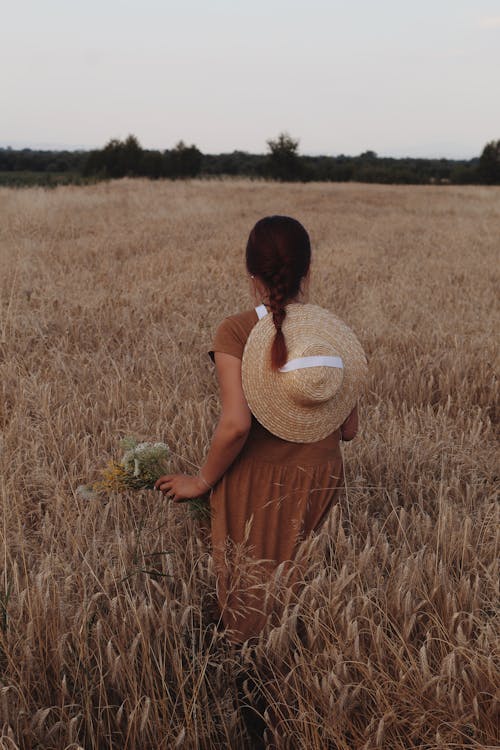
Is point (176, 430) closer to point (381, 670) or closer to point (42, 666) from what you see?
point (42, 666)

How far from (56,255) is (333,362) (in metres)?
6.41

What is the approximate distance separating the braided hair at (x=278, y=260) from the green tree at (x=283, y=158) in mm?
38969

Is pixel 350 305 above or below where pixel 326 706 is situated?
above

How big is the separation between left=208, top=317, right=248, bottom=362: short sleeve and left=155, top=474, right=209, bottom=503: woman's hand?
41cm

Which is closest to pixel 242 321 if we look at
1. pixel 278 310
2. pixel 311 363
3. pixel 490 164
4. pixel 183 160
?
pixel 278 310

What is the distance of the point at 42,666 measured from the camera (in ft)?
5.10

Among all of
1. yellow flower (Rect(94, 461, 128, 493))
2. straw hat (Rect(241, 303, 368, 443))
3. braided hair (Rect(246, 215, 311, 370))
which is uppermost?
braided hair (Rect(246, 215, 311, 370))

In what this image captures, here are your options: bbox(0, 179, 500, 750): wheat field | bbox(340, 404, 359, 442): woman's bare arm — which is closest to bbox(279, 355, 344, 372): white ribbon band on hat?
bbox(340, 404, 359, 442): woman's bare arm

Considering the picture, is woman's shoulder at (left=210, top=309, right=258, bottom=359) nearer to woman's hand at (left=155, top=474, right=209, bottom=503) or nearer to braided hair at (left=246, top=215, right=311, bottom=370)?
braided hair at (left=246, top=215, right=311, bottom=370)

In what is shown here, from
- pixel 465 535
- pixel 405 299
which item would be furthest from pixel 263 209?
pixel 465 535

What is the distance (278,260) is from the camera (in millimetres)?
1729

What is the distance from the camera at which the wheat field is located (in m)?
1.42

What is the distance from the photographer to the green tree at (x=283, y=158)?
39188 millimetres

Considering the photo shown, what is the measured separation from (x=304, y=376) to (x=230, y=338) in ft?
1.00
